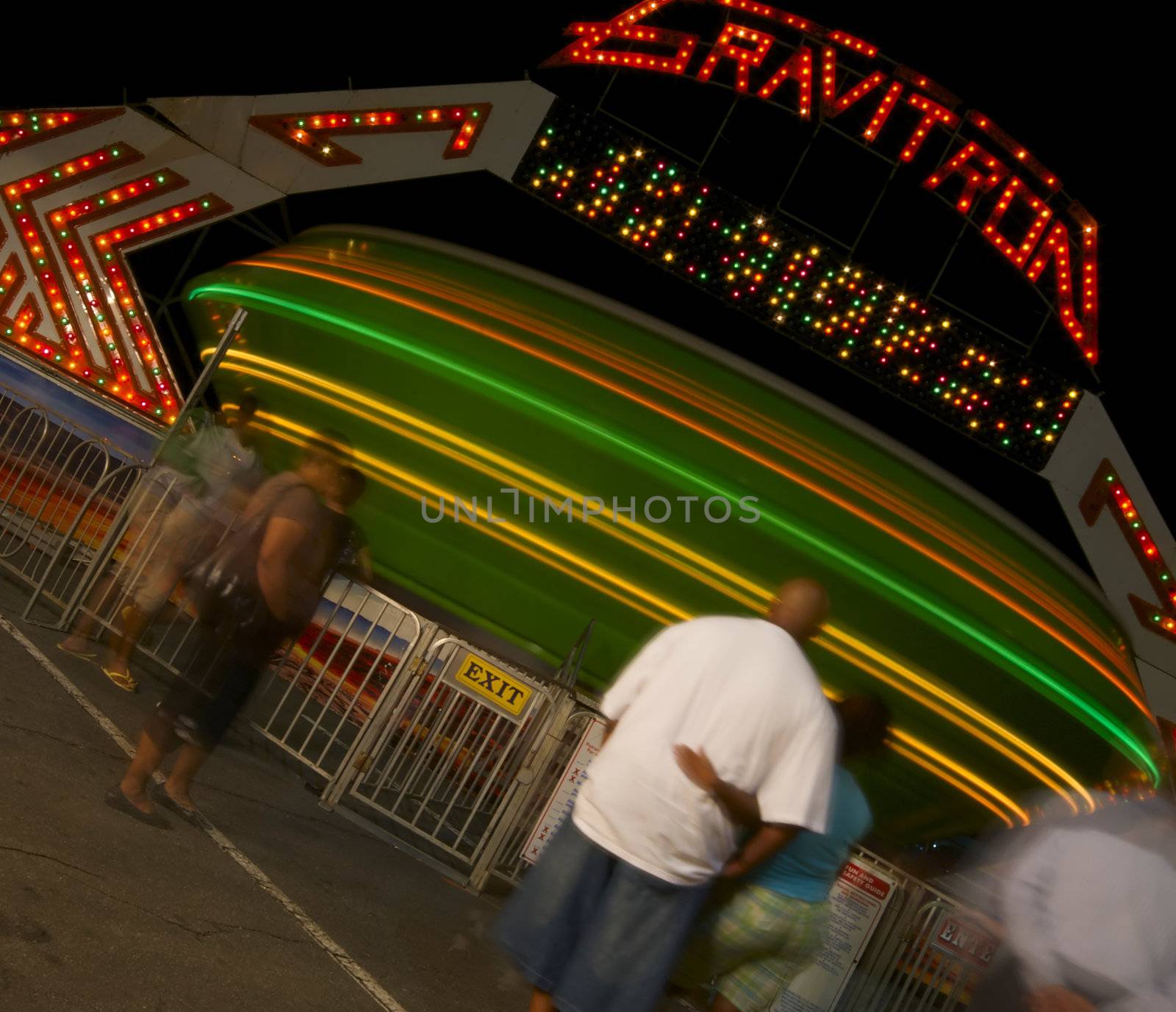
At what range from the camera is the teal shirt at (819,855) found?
10.8ft

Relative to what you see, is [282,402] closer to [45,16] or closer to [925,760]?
[925,760]

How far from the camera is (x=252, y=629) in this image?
13.7ft

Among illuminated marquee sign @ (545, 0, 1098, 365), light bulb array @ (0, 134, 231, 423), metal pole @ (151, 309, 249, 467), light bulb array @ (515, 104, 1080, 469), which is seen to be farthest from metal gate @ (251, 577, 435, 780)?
illuminated marquee sign @ (545, 0, 1098, 365)

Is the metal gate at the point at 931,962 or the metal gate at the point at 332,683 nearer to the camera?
the metal gate at the point at 332,683

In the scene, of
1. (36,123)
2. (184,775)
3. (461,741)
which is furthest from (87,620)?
(36,123)

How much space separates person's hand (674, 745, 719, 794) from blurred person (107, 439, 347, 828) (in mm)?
2119

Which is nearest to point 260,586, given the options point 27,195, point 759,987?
point 759,987

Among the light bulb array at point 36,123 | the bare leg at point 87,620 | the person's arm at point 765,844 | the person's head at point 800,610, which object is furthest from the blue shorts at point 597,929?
the light bulb array at point 36,123

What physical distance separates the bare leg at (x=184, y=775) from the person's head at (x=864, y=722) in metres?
2.56

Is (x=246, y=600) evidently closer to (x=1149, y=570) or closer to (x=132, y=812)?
(x=132, y=812)

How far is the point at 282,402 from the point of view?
30.1 feet

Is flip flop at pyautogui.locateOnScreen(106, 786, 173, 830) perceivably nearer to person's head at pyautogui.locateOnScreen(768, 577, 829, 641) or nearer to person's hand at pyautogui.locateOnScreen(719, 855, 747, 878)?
person's hand at pyautogui.locateOnScreen(719, 855, 747, 878)

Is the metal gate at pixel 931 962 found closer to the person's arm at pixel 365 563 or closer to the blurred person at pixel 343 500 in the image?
the person's arm at pixel 365 563

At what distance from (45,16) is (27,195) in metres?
5.60
